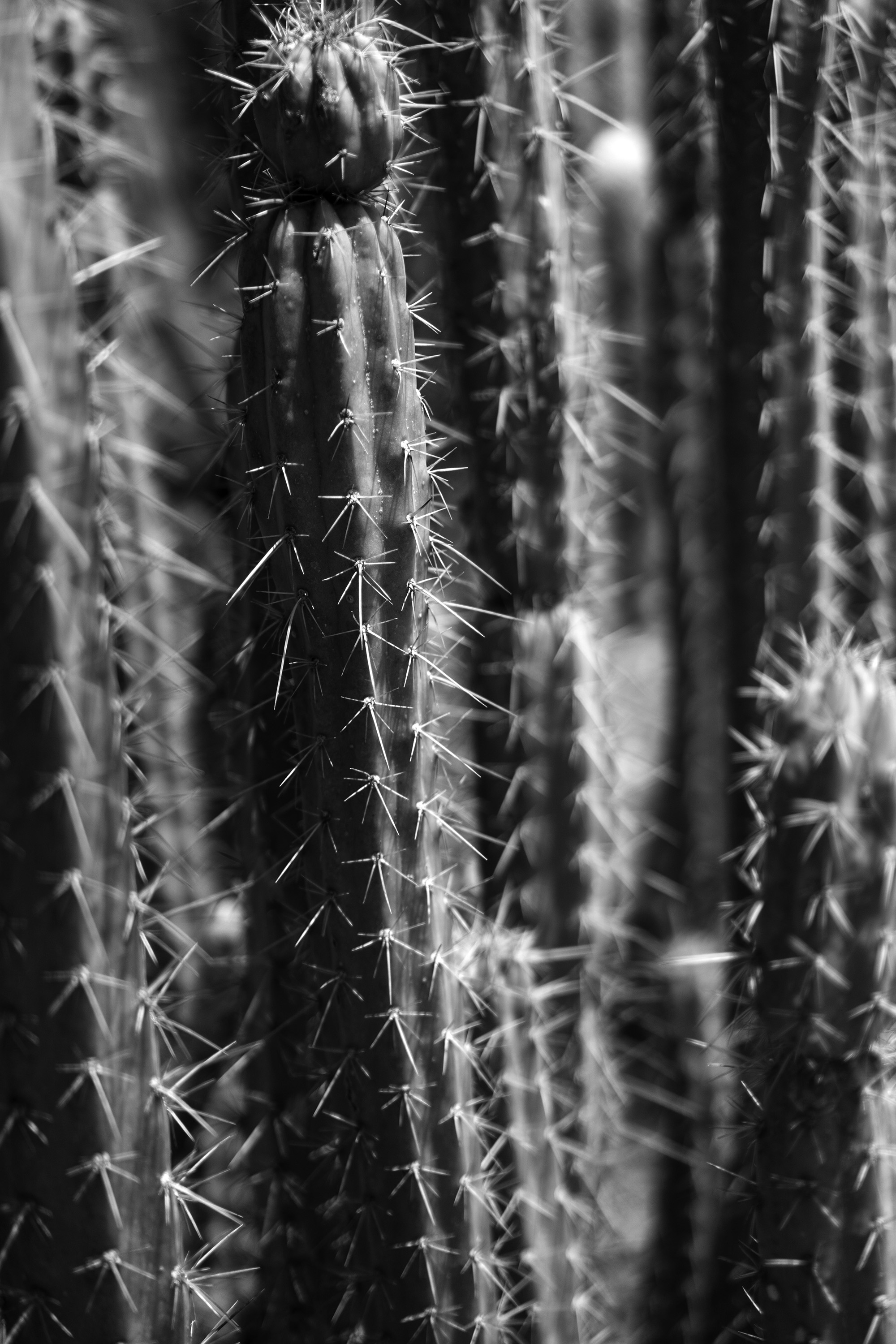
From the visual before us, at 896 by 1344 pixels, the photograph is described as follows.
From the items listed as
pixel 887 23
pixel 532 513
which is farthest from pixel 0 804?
pixel 887 23

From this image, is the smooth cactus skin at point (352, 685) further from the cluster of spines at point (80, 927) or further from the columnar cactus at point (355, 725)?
the cluster of spines at point (80, 927)

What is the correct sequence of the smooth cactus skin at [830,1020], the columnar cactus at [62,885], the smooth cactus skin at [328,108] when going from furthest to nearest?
1. the smooth cactus skin at [830,1020]
2. the smooth cactus skin at [328,108]
3. the columnar cactus at [62,885]

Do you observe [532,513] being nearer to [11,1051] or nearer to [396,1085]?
[396,1085]

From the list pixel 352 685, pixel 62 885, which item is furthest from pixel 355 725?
pixel 62 885

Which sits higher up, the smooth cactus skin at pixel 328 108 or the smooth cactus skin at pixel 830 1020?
the smooth cactus skin at pixel 328 108

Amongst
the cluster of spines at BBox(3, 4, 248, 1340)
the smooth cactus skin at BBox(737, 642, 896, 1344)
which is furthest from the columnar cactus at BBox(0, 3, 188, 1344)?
the smooth cactus skin at BBox(737, 642, 896, 1344)

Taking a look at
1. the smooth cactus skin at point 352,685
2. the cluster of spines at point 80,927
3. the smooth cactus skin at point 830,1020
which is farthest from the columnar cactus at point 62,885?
the smooth cactus skin at point 830,1020

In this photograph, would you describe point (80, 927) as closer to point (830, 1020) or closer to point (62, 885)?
point (62, 885)
